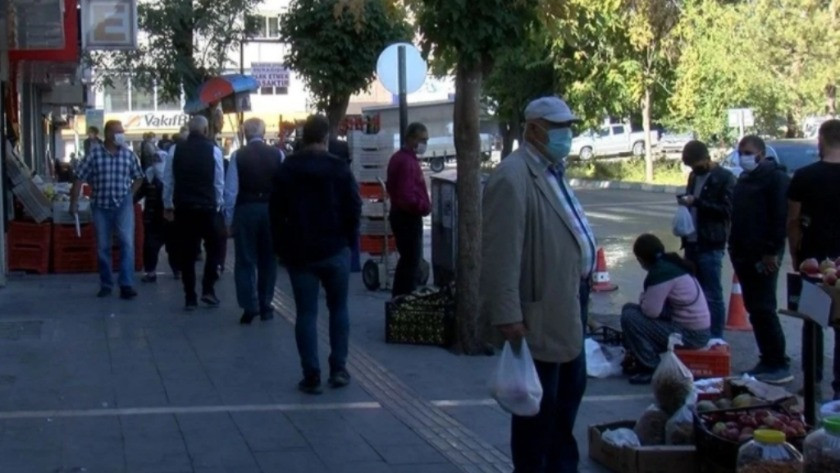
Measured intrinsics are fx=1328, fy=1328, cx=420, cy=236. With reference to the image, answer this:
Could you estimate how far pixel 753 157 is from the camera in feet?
31.6

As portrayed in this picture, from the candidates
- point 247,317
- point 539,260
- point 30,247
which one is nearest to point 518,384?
point 539,260

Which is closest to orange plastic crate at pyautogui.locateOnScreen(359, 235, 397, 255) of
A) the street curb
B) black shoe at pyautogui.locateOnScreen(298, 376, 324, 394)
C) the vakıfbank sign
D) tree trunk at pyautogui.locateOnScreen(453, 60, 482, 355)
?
tree trunk at pyautogui.locateOnScreen(453, 60, 482, 355)

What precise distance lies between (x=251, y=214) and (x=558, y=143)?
20.2 feet

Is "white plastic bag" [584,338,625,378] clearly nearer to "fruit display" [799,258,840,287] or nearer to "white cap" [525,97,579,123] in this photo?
"fruit display" [799,258,840,287]

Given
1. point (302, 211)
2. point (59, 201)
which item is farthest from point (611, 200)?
point (302, 211)

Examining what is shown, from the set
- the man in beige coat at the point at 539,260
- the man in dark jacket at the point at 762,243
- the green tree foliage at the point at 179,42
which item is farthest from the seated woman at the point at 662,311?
the green tree foliage at the point at 179,42

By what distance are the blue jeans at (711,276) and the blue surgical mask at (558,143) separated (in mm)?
4706

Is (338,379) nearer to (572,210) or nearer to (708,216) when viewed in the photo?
(708,216)

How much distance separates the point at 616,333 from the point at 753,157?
1741 millimetres

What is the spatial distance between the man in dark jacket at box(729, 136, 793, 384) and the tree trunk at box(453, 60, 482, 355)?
1.92 metres

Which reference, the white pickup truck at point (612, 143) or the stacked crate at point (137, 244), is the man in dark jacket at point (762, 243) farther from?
the white pickup truck at point (612, 143)

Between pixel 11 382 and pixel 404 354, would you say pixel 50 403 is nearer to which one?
pixel 11 382

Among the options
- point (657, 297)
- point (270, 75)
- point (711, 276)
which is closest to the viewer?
point (657, 297)

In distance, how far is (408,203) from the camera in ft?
40.9
